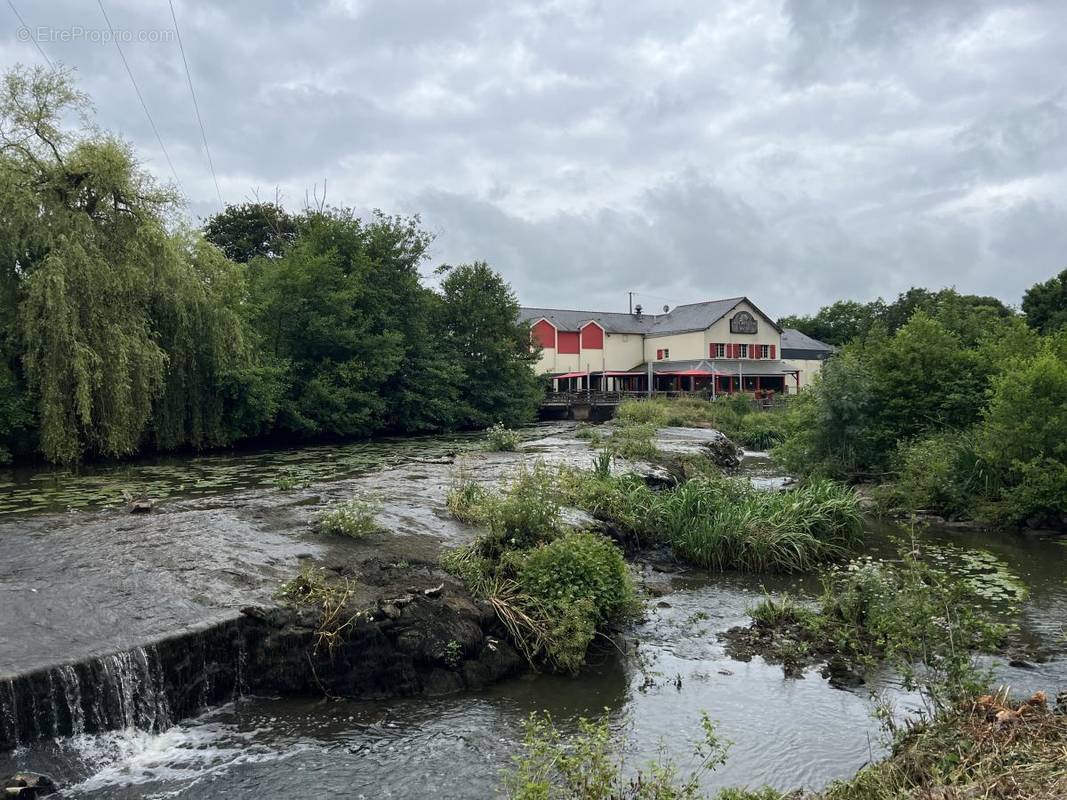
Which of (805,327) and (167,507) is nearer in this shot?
(167,507)

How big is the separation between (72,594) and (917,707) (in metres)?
8.81

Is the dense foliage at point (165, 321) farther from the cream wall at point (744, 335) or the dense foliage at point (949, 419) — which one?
the cream wall at point (744, 335)

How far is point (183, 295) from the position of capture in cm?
2106

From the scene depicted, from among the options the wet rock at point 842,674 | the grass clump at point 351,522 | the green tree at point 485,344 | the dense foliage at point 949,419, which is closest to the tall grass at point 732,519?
the dense foliage at point 949,419

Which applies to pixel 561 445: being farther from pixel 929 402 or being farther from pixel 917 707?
pixel 917 707

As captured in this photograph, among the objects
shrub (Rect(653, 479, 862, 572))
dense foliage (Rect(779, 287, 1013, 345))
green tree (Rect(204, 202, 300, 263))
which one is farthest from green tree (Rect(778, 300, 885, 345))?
shrub (Rect(653, 479, 862, 572))

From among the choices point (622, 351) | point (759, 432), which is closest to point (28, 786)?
point (759, 432)

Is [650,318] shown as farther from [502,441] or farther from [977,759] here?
[977,759]

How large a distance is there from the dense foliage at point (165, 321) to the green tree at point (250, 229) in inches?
631

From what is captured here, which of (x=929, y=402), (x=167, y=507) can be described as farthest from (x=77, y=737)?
(x=929, y=402)

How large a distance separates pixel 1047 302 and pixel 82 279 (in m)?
50.5

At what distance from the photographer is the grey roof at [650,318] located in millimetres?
59562

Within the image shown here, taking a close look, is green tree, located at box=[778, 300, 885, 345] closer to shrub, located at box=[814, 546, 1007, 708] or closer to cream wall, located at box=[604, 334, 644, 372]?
cream wall, located at box=[604, 334, 644, 372]

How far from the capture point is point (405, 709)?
24.3 ft
